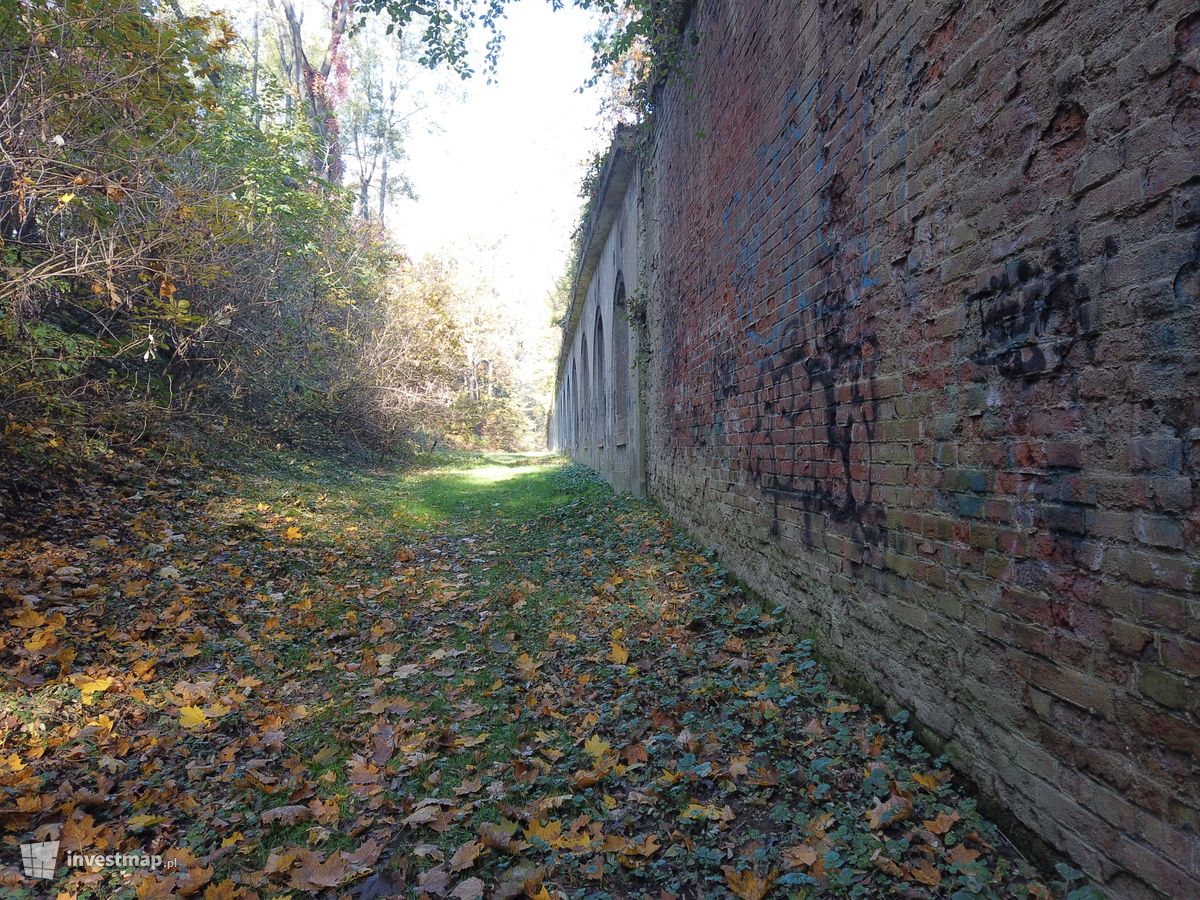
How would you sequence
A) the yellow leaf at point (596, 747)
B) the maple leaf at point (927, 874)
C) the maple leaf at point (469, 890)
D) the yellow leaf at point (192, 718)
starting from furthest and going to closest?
1. the yellow leaf at point (192, 718)
2. the yellow leaf at point (596, 747)
3. the maple leaf at point (469, 890)
4. the maple leaf at point (927, 874)

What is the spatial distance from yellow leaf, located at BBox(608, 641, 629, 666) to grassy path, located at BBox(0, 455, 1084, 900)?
21 mm

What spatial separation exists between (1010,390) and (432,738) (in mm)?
2815

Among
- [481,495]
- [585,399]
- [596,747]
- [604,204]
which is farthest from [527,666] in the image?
[585,399]

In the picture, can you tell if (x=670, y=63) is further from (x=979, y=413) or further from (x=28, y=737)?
(x=28, y=737)

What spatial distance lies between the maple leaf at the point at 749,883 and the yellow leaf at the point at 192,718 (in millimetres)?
2609

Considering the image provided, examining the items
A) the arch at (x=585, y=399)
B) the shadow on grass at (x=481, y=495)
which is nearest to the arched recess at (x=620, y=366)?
the shadow on grass at (x=481, y=495)

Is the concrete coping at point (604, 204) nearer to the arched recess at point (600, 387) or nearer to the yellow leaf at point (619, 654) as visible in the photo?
the arched recess at point (600, 387)

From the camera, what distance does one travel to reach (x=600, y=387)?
46.6ft

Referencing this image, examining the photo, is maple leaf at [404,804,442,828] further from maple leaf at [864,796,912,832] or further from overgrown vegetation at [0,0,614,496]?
overgrown vegetation at [0,0,614,496]

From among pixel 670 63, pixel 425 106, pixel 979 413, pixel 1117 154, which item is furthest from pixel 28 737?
pixel 425 106

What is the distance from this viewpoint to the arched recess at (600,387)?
1313 cm

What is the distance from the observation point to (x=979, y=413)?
2145 millimetres

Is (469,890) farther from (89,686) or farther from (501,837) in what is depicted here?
(89,686)

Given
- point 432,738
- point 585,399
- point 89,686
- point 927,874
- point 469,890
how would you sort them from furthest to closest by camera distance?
point 585,399, point 89,686, point 432,738, point 469,890, point 927,874
